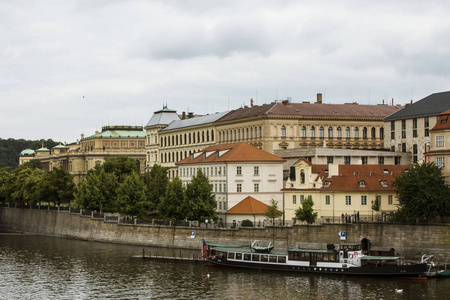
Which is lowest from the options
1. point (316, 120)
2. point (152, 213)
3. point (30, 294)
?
point (30, 294)

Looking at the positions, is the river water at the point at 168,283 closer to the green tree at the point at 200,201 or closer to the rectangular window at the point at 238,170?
the green tree at the point at 200,201

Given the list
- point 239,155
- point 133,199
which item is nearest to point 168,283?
point 239,155

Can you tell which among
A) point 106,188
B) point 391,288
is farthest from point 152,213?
point 391,288

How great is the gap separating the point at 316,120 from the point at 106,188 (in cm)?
4646


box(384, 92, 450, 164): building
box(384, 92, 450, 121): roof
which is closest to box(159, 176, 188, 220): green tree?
box(384, 92, 450, 164): building

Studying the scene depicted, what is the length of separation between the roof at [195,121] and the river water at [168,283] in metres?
76.3

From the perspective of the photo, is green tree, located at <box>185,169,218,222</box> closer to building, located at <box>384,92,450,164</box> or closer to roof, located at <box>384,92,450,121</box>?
building, located at <box>384,92,450,164</box>

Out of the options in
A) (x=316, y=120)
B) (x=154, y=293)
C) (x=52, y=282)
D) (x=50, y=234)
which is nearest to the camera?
(x=154, y=293)

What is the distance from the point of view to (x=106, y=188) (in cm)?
13450

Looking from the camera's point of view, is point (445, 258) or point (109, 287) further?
point (445, 258)

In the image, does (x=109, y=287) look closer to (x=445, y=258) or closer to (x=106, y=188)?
(x=445, y=258)

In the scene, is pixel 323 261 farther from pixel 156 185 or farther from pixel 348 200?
pixel 156 185

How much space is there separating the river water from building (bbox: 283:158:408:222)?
57.5ft

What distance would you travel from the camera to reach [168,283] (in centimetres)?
8225
